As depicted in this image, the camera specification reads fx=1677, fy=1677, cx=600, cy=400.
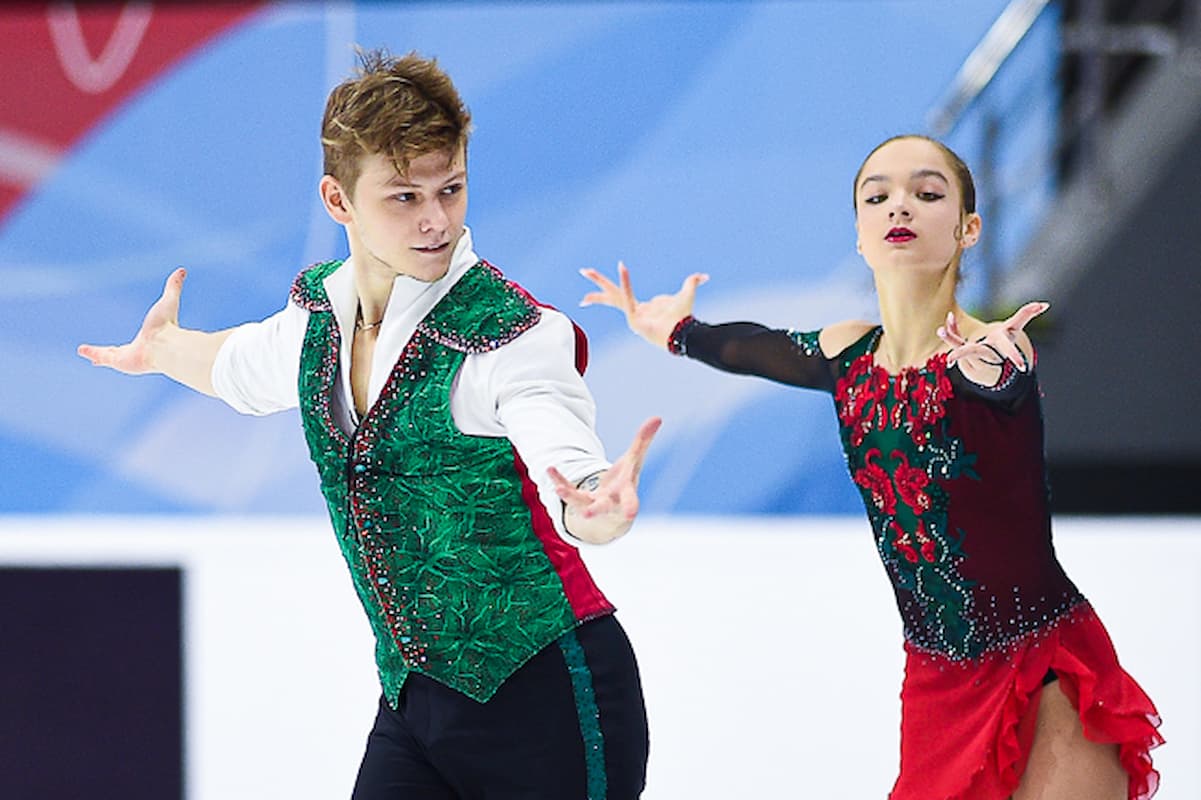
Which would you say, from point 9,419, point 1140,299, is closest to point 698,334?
point 9,419

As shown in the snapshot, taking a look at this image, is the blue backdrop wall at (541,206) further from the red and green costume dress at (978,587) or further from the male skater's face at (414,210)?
the male skater's face at (414,210)

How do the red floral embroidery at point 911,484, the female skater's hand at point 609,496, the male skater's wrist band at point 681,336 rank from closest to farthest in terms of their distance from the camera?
1. the female skater's hand at point 609,496
2. the red floral embroidery at point 911,484
3. the male skater's wrist band at point 681,336

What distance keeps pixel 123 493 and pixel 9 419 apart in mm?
528

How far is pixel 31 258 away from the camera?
5.88 m

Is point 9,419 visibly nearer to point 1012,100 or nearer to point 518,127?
point 518,127

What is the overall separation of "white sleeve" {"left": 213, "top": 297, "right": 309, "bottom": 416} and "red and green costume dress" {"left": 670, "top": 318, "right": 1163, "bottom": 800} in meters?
0.86

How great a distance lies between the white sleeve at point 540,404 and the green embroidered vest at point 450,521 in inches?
0.8

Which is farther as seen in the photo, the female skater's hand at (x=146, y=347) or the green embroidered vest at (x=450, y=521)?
the female skater's hand at (x=146, y=347)

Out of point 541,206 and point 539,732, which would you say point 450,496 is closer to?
point 539,732

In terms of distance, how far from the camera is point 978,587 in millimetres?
2482

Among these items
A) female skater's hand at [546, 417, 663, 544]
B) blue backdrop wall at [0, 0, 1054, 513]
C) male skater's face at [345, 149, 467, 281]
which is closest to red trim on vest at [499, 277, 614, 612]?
male skater's face at [345, 149, 467, 281]

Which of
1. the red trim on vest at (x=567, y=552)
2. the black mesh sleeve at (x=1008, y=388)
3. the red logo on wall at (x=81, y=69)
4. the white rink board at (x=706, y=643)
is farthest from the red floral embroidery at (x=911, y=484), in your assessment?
the red logo on wall at (x=81, y=69)

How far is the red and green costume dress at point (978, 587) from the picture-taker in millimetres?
2443

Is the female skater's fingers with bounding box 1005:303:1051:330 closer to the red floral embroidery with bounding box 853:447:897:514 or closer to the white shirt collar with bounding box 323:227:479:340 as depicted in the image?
the red floral embroidery with bounding box 853:447:897:514
